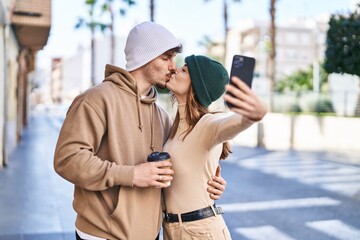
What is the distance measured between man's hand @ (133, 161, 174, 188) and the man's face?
398mm

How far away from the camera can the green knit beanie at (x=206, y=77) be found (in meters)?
1.88

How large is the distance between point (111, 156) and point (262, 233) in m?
3.76

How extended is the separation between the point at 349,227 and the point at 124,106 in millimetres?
4409

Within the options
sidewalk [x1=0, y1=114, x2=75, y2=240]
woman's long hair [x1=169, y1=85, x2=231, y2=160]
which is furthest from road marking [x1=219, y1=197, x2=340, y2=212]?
woman's long hair [x1=169, y1=85, x2=231, y2=160]

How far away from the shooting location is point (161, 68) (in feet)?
6.19

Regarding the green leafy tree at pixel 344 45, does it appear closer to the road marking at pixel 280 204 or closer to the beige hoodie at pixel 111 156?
the road marking at pixel 280 204

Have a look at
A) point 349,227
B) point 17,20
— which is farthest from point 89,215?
point 17,20

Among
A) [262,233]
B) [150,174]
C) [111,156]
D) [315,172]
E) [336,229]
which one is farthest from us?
[315,172]

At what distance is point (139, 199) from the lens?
1.78 meters

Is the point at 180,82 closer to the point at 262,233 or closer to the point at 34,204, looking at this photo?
the point at 262,233

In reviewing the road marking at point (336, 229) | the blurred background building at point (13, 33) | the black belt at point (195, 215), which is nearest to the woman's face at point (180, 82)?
the black belt at point (195, 215)

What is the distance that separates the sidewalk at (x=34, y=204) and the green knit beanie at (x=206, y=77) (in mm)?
3423

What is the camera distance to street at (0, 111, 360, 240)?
5.21 metres

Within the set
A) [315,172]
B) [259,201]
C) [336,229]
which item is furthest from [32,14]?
[336,229]
